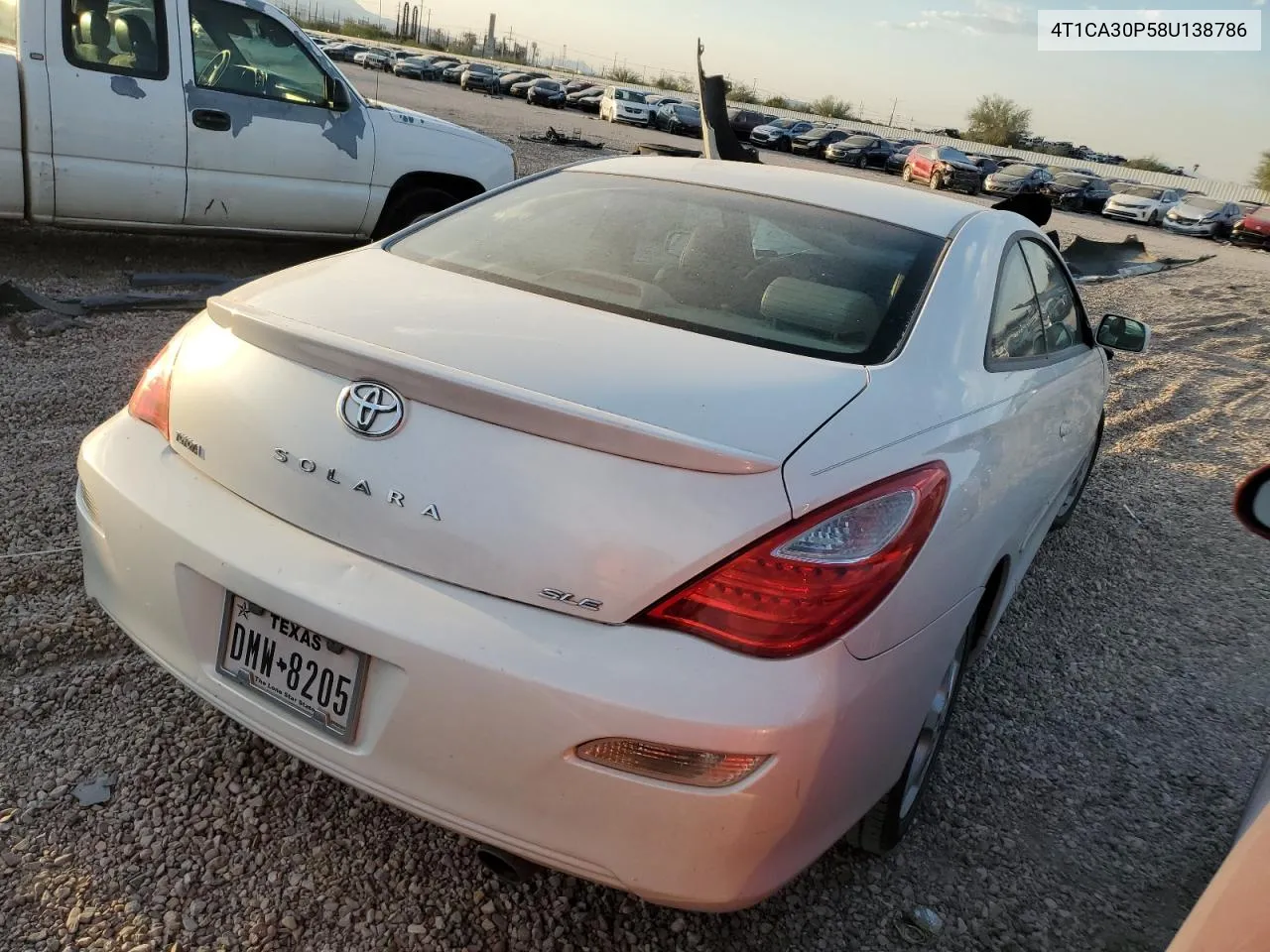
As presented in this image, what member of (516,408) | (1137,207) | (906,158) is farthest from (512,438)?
(906,158)

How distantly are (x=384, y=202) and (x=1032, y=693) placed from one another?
548cm

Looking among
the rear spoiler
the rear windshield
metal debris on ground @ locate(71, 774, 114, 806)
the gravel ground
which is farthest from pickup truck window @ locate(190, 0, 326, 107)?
the rear spoiler

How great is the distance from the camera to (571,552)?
162cm

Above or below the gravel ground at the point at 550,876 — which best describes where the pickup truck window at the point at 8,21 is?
above

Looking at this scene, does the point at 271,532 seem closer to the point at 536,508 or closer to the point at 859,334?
the point at 536,508

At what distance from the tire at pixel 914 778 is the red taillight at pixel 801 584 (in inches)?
21.2

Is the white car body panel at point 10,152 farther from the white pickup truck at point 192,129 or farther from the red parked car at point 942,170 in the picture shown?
the red parked car at point 942,170

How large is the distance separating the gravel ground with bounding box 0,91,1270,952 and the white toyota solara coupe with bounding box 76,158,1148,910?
0.29 meters

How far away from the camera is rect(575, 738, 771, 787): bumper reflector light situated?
1605 millimetres

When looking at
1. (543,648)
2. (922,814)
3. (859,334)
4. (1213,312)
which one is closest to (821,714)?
(543,648)

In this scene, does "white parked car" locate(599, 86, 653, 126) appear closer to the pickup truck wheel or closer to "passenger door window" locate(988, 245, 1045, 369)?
the pickup truck wheel

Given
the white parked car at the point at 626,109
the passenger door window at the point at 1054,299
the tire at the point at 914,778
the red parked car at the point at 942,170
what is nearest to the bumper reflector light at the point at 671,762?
the tire at the point at 914,778

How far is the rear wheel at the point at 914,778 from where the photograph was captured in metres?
2.20

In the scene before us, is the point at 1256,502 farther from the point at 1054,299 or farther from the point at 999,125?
the point at 999,125
